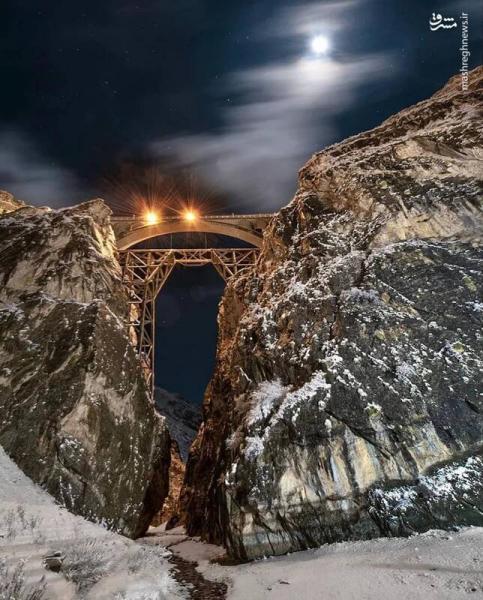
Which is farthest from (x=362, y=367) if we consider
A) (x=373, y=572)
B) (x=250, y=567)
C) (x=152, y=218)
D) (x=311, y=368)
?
(x=152, y=218)

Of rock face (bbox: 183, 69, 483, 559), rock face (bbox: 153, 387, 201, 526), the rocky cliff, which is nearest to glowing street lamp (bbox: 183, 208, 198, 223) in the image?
rock face (bbox: 183, 69, 483, 559)

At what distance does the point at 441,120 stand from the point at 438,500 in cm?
1744

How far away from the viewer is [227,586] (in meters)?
8.39

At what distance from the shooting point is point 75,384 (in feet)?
46.5

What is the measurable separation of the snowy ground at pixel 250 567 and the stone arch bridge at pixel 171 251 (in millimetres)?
12946

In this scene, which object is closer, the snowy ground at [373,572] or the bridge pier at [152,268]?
the snowy ground at [373,572]

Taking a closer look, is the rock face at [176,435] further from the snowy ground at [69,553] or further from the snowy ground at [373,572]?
the snowy ground at [373,572]

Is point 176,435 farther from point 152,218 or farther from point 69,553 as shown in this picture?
point 69,553

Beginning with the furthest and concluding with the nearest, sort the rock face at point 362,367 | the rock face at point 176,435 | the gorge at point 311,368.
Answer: the rock face at point 176,435, the gorge at point 311,368, the rock face at point 362,367

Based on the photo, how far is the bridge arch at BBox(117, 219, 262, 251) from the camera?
23688 mm

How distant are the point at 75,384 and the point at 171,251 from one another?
10.8m

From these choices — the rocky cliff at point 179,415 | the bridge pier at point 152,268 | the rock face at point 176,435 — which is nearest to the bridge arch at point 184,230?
the bridge pier at point 152,268

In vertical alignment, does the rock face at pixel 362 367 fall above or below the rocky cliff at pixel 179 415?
below

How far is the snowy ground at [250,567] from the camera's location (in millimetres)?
6410
